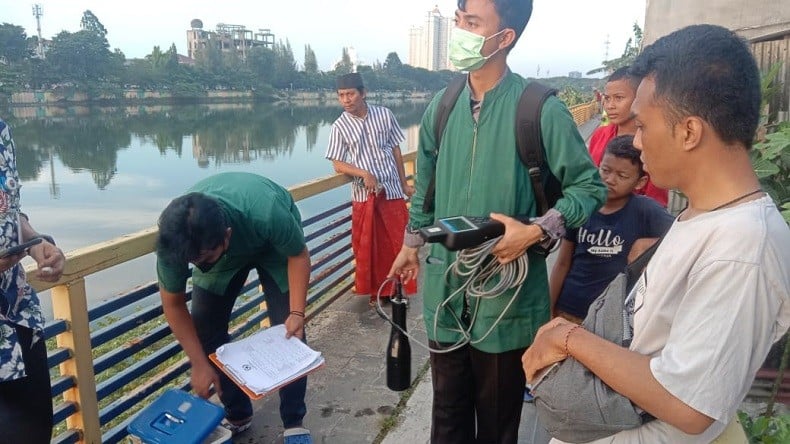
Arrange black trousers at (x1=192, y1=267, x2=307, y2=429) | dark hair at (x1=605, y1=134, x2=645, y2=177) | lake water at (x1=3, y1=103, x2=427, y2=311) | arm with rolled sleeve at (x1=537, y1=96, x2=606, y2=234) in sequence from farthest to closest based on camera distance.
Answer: lake water at (x1=3, y1=103, x2=427, y2=311), black trousers at (x1=192, y1=267, x2=307, y2=429), dark hair at (x1=605, y1=134, x2=645, y2=177), arm with rolled sleeve at (x1=537, y1=96, x2=606, y2=234)

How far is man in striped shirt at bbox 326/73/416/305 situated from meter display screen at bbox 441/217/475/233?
268cm

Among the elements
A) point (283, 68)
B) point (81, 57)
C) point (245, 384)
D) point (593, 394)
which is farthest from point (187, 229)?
point (283, 68)

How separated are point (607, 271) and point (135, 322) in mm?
2175

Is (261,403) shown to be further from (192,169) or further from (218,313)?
(192,169)

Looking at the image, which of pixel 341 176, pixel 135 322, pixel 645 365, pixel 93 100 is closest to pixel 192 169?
pixel 341 176

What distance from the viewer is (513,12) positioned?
1829 mm

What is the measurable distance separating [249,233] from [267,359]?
538mm

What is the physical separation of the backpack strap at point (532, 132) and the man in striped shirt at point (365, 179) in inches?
102

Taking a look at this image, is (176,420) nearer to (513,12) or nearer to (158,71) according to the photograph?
(513,12)

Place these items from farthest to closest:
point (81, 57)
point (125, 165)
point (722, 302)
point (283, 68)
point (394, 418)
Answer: point (283, 68)
point (81, 57)
point (125, 165)
point (394, 418)
point (722, 302)

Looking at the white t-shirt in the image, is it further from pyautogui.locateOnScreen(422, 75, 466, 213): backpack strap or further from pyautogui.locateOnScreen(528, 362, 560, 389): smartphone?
pyautogui.locateOnScreen(422, 75, 466, 213): backpack strap

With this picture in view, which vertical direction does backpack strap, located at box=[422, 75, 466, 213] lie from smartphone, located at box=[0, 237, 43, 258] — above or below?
above

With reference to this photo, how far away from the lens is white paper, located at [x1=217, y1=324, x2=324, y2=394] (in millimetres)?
2184

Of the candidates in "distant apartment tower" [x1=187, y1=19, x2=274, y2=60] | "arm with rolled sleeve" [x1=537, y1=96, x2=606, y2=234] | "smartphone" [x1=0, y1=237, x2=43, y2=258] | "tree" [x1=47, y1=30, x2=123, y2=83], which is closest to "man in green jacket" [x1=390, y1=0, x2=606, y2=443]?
"arm with rolled sleeve" [x1=537, y1=96, x2=606, y2=234]
